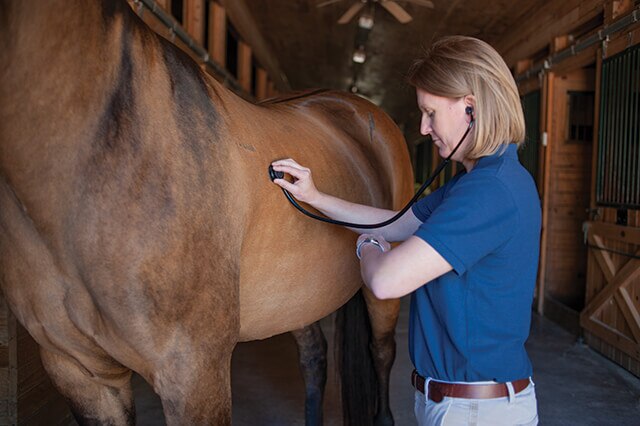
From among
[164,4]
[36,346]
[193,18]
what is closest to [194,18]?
[193,18]

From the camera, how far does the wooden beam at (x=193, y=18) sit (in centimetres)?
422

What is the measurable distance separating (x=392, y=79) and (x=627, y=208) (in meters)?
8.59

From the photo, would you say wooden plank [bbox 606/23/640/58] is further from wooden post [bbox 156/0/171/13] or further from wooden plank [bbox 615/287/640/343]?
wooden post [bbox 156/0/171/13]

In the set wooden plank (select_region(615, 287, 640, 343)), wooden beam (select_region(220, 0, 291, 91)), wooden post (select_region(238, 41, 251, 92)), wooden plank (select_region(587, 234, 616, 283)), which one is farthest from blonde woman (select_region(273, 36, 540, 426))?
wooden post (select_region(238, 41, 251, 92))

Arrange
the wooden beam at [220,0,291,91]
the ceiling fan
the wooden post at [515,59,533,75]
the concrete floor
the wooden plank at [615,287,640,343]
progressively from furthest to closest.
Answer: the wooden beam at [220,0,291,91] < the wooden post at [515,59,533,75] < the ceiling fan < the wooden plank at [615,287,640,343] < the concrete floor

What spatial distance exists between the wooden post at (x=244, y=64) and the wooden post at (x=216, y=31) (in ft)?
4.91

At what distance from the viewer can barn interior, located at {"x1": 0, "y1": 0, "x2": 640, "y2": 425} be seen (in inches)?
112

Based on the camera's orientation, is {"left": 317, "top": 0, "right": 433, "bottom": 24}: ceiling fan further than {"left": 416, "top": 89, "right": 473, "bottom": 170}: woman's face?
Yes

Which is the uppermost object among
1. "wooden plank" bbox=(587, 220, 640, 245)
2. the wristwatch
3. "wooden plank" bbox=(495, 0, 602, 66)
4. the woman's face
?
"wooden plank" bbox=(495, 0, 602, 66)

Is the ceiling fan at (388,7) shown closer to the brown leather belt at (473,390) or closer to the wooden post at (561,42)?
the wooden post at (561,42)

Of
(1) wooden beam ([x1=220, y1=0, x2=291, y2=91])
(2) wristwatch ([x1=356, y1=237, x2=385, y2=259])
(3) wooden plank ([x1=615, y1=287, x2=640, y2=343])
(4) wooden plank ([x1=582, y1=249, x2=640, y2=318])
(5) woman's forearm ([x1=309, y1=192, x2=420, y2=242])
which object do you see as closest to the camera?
(2) wristwatch ([x1=356, y1=237, x2=385, y2=259])

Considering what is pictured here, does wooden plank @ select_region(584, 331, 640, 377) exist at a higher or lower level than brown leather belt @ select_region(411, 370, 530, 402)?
lower

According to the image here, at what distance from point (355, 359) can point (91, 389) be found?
128cm

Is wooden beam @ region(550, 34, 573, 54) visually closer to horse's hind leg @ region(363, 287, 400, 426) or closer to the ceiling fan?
the ceiling fan
